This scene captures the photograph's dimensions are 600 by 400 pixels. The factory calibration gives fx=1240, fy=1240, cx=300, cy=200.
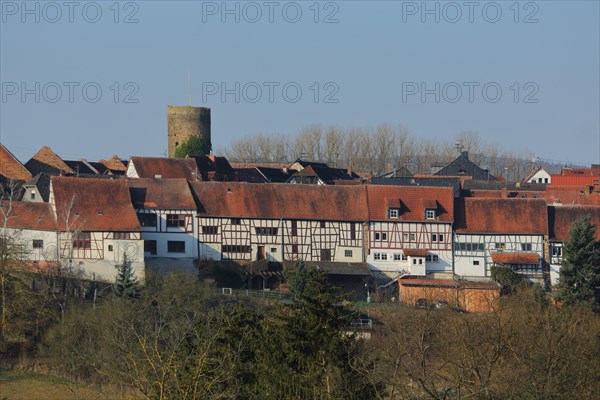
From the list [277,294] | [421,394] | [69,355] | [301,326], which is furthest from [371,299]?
[421,394]

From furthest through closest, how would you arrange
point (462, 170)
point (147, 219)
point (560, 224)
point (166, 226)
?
1. point (462, 170)
2. point (560, 224)
3. point (166, 226)
4. point (147, 219)

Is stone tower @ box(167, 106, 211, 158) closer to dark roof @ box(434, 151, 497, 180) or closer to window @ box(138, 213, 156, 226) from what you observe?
dark roof @ box(434, 151, 497, 180)

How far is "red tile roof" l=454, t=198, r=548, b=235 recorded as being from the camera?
5681 centimetres

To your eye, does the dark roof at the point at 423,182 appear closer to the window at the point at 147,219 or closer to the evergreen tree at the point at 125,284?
the window at the point at 147,219

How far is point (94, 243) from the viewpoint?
51750mm

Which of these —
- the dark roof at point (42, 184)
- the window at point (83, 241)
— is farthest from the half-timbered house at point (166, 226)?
the dark roof at point (42, 184)

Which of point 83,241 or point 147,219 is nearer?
point 83,241

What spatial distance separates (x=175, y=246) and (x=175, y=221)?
3.88ft

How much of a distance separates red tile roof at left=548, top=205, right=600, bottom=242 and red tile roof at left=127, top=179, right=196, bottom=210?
54.7 feet

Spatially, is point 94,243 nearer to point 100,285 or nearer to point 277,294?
point 100,285

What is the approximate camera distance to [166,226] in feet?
179

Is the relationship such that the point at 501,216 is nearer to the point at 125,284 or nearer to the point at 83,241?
the point at 125,284

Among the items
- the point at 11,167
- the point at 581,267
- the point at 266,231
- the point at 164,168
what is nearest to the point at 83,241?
the point at 266,231

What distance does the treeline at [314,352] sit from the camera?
24.6m
